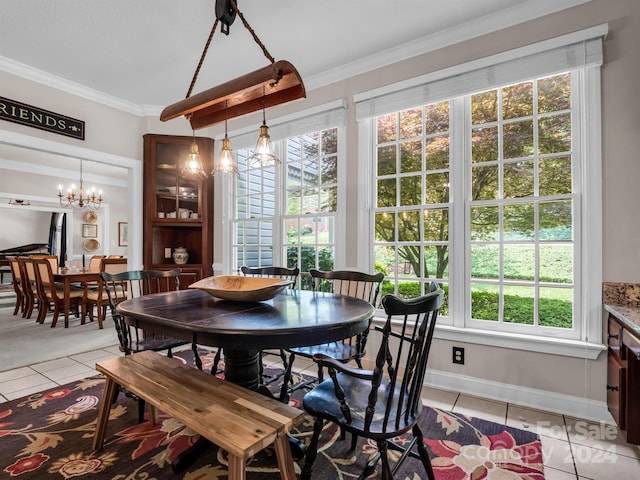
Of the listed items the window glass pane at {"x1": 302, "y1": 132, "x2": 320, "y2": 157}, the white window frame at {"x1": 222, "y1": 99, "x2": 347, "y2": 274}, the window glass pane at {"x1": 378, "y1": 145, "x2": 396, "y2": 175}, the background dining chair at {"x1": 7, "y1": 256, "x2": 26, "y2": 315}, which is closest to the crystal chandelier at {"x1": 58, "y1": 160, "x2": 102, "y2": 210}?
the background dining chair at {"x1": 7, "y1": 256, "x2": 26, "y2": 315}

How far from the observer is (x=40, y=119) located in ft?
11.4

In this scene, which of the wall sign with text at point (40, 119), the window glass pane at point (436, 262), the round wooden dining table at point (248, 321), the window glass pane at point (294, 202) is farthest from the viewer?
the window glass pane at point (294, 202)

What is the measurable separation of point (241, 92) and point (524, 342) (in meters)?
2.61

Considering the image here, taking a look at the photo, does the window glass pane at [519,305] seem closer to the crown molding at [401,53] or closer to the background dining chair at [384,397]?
the background dining chair at [384,397]

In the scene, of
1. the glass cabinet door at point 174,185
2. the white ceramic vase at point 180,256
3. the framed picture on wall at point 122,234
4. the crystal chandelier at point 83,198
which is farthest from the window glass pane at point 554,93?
the framed picture on wall at point 122,234

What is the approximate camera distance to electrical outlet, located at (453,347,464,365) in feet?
8.83

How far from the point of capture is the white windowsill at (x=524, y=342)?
7.37 feet

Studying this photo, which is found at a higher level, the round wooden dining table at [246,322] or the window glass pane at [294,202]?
the window glass pane at [294,202]

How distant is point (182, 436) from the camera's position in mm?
2066

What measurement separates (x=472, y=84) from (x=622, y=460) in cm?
265

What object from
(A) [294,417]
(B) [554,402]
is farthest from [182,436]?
(B) [554,402]

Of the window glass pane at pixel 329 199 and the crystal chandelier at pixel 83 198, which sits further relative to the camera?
the crystal chandelier at pixel 83 198

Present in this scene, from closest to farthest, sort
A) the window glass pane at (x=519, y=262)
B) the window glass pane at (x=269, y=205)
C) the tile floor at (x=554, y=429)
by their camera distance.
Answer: the tile floor at (x=554, y=429) → the window glass pane at (x=519, y=262) → the window glass pane at (x=269, y=205)

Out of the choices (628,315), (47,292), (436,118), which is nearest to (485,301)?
(628,315)
